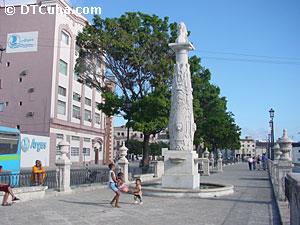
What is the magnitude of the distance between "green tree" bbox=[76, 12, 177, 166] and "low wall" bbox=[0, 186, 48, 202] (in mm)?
10876

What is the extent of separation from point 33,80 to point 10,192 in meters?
35.1

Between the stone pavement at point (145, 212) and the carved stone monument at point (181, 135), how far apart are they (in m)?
1.54

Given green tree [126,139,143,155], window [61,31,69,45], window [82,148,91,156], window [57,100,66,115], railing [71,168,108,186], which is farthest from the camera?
green tree [126,139,143,155]

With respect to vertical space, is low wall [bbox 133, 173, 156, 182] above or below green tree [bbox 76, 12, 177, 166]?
below

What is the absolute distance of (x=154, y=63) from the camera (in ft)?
85.1

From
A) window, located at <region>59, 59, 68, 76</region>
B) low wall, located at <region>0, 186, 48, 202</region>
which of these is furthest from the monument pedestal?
window, located at <region>59, 59, 68, 76</region>

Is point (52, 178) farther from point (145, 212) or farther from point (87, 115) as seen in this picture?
point (87, 115)

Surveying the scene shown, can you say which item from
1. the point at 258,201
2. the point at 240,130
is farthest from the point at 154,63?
the point at 240,130

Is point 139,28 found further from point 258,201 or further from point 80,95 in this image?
point 80,95

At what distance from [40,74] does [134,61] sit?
2352 centimetres

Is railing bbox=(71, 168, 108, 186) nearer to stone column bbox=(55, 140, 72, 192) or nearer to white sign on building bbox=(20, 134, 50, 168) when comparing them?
stone column bbox=(55, 140, 72, 192)

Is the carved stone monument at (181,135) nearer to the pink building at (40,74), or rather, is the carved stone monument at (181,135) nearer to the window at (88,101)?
the pink building at (40,74)

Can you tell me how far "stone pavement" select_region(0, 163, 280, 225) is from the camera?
989 centimetres

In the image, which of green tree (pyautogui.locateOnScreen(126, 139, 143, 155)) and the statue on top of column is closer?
the statue on top of column
